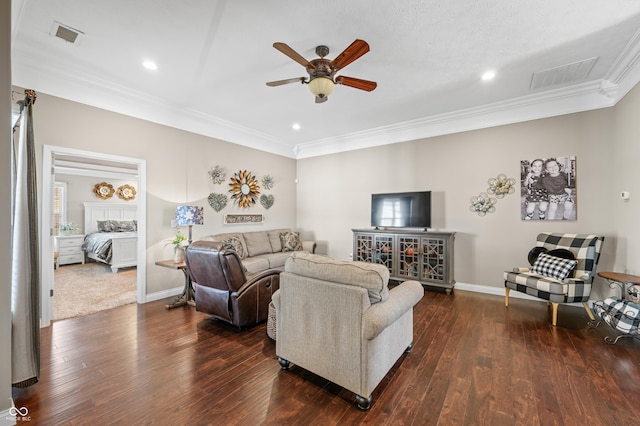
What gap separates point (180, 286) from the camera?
455 cm

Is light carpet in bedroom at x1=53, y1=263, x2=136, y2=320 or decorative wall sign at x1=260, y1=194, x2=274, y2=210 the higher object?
decorative wall sign at x1=260, y1=194, x2=274, y2=210

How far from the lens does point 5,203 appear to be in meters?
1.64

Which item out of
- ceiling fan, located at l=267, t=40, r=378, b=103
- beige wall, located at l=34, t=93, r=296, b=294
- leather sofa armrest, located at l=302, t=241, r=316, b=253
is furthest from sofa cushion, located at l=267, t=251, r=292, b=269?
ceiling fan, located at l=267, t=40, r=378, b=103

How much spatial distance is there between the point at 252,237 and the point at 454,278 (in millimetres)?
3850

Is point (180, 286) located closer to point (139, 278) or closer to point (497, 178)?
point (139, 278)

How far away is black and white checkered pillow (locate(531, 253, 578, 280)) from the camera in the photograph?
3.34m

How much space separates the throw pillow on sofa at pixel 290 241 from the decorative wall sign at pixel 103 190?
6.07m

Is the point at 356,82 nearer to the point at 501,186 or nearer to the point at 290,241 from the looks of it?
the point at 501,186

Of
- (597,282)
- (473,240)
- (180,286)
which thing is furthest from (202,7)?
(597,282)

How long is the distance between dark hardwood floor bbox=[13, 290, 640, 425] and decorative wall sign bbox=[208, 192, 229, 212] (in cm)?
233

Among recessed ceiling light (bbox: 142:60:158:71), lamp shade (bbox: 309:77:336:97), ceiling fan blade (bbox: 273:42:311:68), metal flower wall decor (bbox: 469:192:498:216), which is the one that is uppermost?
recessed ceiling light (bbox: 142:60:158:71)

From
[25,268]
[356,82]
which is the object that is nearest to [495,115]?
[356,82]

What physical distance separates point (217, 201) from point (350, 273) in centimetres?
386

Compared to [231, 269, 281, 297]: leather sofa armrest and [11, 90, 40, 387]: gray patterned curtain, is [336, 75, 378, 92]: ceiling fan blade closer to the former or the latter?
[231, 269, 281, 297]: leather sofa armrest
